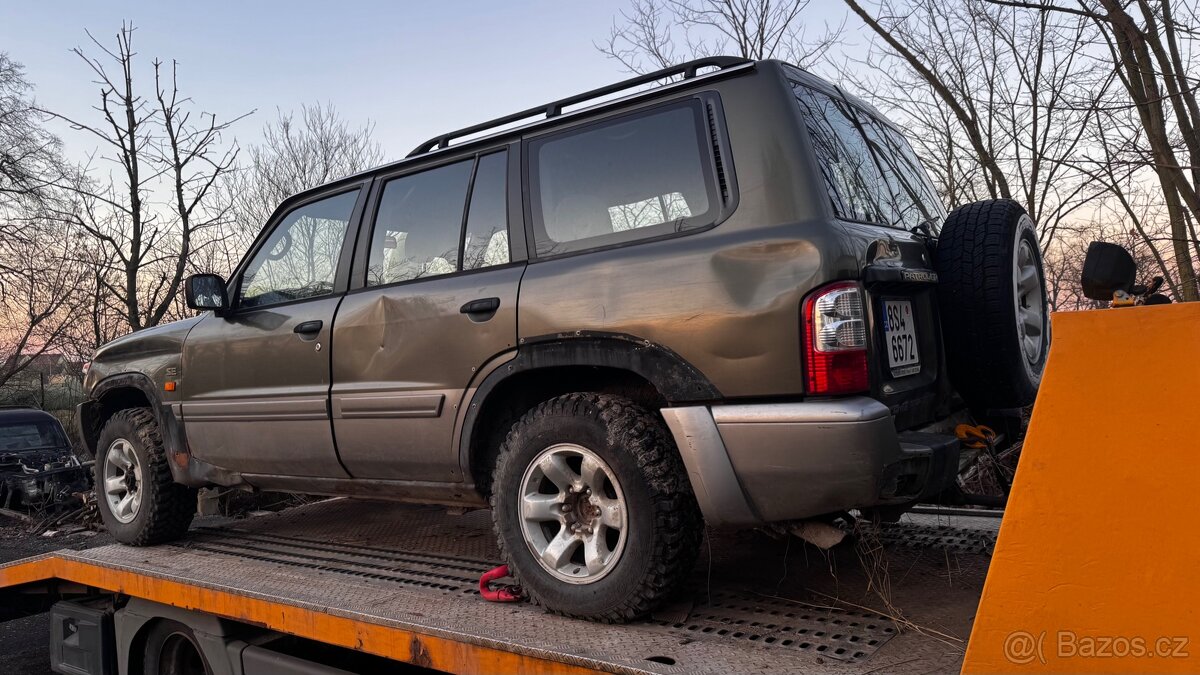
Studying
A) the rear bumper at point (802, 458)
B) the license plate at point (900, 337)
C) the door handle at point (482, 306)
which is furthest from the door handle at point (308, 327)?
the license plate at point (900, 337)

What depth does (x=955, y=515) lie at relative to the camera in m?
3.70

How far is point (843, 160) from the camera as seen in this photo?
9.32 feet

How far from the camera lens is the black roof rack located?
290 cm

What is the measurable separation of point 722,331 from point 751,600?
0.93 m

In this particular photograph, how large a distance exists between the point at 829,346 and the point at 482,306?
50.1 inches

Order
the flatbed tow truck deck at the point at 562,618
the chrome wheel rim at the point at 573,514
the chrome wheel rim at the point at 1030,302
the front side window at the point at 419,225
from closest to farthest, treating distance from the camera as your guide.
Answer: the flatbed tow truck deck at the point at 562,618 < the chrome wheel rim at the point at 573,514 < the chrome wheel rim at the point at 1030,302 < the front side window at the point at 419,225

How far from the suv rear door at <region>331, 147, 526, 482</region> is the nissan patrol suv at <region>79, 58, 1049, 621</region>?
12mm

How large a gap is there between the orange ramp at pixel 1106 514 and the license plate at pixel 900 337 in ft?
2.66

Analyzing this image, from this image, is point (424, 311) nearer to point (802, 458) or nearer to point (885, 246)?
point (802, 458)

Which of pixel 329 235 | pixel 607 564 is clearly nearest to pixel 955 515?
pixel 607 564

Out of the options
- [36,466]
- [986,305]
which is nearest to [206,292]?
[986,305]

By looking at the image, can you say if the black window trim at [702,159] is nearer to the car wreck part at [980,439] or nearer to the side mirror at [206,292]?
the car wreck part at [980,439]

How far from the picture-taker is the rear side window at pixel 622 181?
8.95 ft

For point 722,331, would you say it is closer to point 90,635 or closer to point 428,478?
point 428,478
